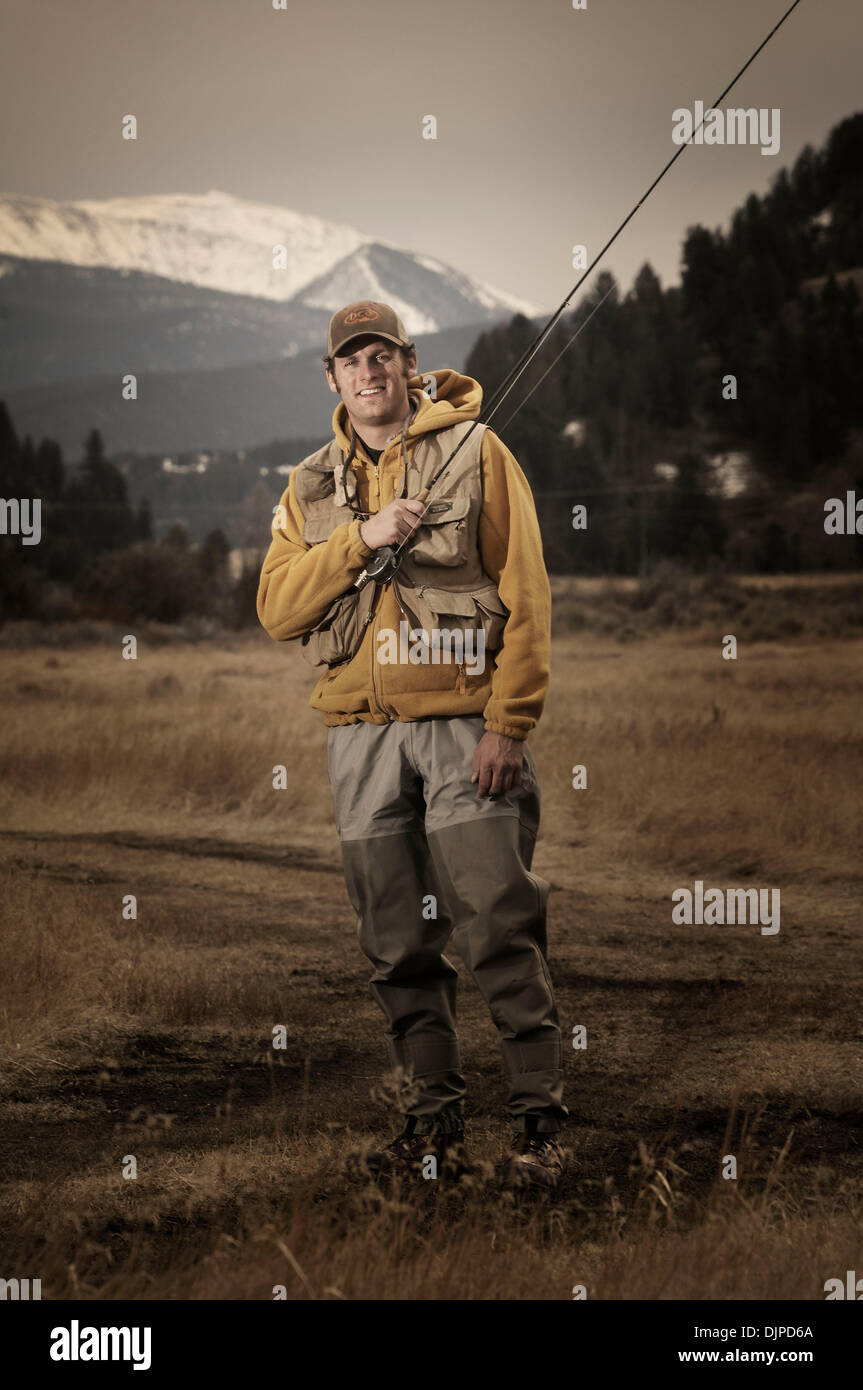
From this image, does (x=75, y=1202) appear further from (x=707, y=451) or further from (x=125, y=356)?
(x=125, y=356)

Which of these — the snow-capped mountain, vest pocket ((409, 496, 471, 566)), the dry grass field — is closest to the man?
vest pocket ((409, 496, 471, 566))

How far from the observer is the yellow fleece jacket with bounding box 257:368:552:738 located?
368cm

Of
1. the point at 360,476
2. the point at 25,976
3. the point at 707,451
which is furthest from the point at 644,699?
the point at 707,451

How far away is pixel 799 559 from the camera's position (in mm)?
37094

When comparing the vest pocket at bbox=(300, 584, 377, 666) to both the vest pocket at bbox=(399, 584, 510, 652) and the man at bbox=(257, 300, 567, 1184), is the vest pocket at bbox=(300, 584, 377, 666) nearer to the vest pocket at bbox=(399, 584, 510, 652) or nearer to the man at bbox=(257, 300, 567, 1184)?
the man at bbox=(257, 300, 567, 1184)

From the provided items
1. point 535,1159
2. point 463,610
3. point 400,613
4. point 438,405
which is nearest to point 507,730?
point 463,610

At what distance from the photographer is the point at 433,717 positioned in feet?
12.2

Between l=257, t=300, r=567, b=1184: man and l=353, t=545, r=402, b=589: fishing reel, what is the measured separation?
0.03m

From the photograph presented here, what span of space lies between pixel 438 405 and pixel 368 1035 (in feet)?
A: 9.13

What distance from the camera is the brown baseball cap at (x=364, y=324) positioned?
12.4 ft

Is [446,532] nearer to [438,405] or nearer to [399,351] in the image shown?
[438,405]

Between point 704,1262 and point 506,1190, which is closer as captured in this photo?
point 704,1262

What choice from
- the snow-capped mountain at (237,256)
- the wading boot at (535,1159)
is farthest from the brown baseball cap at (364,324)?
the snow-capped mountain at (237,256)

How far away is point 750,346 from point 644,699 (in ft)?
112
